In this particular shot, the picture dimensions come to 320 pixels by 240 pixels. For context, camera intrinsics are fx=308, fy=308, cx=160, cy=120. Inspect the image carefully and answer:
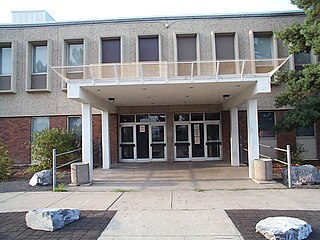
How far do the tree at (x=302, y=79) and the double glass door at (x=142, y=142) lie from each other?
706cm

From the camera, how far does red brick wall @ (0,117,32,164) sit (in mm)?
18562

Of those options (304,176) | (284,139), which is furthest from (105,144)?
(284,139)

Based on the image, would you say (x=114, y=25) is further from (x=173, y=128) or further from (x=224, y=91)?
(x=224, y=91)

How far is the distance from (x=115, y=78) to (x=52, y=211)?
631 centimetres

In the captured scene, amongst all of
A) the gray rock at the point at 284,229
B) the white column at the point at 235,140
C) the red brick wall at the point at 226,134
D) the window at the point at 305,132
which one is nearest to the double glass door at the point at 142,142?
the red brick wall at the point at 226,134

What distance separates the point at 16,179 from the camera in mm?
12875

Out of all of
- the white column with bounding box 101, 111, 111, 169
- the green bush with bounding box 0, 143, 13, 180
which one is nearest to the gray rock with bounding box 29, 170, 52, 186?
the green bush with bounding box 0, 143, 13, 180

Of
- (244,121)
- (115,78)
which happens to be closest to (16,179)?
(115,78)

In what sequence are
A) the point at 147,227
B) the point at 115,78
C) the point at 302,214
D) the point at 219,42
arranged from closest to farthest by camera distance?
1. the point at 147,227
2. the point at 302,214
3. the point at 115,78
4. the point at 219,42

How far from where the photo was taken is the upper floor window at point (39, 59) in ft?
61.8

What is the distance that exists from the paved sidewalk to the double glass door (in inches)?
363

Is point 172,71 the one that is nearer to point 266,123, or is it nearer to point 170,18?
point 170,18

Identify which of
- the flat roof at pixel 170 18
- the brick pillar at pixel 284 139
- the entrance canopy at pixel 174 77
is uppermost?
the flat roof at pixel 170 18

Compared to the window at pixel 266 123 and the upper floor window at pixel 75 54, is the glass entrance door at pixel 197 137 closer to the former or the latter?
the window at pixel 266 123
